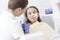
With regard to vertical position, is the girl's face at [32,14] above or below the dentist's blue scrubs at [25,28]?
above

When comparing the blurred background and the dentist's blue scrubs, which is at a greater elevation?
the blurred background

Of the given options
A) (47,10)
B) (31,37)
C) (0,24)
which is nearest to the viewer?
(0,24)

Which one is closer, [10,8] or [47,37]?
[10,8]

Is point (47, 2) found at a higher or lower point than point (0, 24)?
higher

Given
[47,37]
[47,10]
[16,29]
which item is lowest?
[47,37]

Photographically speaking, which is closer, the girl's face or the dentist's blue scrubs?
the dentist's blue scrubs

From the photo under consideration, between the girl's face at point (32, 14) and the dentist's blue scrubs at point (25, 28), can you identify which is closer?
the dentist's blue scrubs at point (25, 28)

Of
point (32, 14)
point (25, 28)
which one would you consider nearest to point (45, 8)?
point (32, 14)

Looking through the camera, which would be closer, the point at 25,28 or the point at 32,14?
the point at 25,28

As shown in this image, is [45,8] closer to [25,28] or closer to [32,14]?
[32,14]

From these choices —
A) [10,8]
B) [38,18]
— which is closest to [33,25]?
[38,18]

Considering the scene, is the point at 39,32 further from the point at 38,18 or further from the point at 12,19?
the point at 12,19

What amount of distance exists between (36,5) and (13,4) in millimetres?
261

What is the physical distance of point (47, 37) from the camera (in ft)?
3.45
